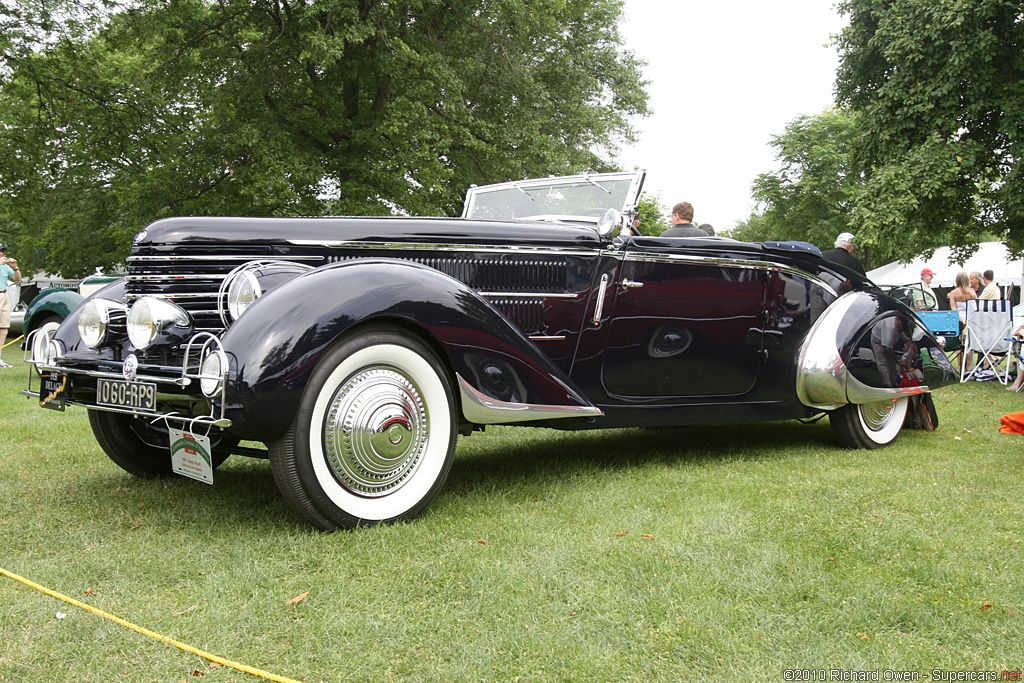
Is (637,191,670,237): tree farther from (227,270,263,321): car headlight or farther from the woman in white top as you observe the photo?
(227,270,263,321): car headlight

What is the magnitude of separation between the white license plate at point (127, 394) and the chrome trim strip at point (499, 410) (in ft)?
4.02

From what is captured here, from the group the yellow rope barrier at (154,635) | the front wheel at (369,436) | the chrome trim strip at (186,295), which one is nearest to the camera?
the yellow rope barrier at (154,635)

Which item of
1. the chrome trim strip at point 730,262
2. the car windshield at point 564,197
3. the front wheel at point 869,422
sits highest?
the car windshield at point 564,197

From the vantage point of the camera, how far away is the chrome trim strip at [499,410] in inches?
134

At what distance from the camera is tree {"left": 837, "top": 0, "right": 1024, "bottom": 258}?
12.6m

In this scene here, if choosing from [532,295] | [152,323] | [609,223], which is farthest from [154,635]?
[609,223]

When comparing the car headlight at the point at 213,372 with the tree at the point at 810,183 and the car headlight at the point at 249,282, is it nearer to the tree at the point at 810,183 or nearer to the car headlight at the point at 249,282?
the car headlight at the point at 249,282

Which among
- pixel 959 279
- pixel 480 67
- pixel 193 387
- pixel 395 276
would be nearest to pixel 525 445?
pixel 395 276

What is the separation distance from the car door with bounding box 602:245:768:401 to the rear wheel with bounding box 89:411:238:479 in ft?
7.08

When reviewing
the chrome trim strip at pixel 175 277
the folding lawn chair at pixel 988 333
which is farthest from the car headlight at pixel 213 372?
the folding lawn chair at pixel 988 333

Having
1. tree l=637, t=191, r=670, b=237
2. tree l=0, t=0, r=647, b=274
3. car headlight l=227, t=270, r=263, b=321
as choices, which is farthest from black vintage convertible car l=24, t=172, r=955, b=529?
tree l=637, t=191, r=670, b=237

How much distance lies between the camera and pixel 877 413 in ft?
17.0

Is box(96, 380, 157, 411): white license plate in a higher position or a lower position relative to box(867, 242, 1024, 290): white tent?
lower

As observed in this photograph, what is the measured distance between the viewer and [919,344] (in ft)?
17.1
